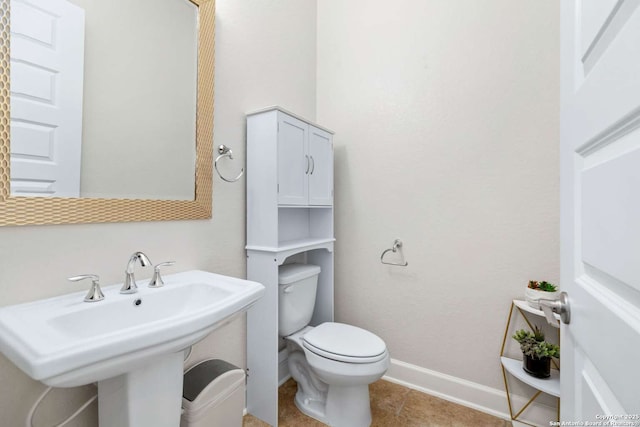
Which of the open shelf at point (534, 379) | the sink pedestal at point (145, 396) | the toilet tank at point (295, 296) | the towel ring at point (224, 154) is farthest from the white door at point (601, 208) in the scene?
the towel ring at point (224, 154)

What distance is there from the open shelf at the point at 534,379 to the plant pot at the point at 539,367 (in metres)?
0.02

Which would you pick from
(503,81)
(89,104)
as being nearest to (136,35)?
(89,104)

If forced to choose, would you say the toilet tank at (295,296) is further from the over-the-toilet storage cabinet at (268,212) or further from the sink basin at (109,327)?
the sink basin at (109,327)

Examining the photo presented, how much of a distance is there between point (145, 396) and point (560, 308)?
3.52 ft

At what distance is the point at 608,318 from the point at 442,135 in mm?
1458

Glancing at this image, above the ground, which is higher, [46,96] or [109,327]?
[46,96]

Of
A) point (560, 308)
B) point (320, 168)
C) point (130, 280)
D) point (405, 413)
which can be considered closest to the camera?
point (560, 308)

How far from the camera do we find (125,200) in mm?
1058

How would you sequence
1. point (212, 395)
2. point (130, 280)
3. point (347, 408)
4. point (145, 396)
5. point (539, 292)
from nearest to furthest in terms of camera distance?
point (145, 396), point (130, 280), point (212, 395), point (539, 292), point (347, 408)

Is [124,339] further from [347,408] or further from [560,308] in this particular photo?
[347,408]

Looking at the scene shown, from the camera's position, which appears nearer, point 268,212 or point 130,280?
point 130,280

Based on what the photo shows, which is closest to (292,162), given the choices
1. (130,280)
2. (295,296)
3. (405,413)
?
(295,296)

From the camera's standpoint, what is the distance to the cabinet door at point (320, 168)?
68.1 inches

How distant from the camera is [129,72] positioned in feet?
3.56
